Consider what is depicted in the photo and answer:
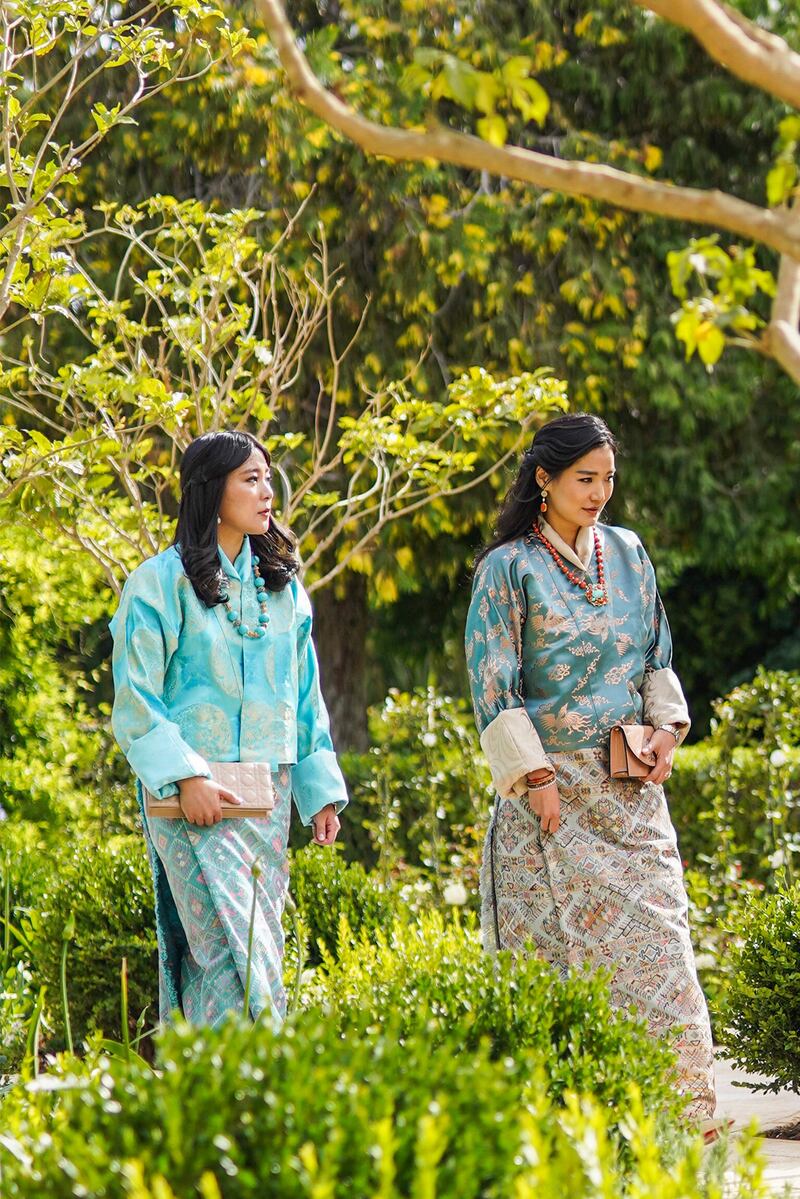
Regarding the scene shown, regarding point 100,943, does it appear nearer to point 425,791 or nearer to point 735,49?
point 425,791

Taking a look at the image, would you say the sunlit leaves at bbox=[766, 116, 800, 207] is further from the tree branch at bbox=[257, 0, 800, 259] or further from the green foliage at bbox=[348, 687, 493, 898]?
the green foliage at bbox=[348, 687, 493, 898]

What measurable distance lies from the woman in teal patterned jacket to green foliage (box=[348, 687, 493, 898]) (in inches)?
145

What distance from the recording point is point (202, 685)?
4402 mm

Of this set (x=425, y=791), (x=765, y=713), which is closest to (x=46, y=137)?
(x=425, y=791)

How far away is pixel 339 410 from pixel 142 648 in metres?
6.55

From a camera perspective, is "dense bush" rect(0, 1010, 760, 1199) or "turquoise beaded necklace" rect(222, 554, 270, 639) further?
"turquoise beaded necklace" rect(222, 554, 270, 639)

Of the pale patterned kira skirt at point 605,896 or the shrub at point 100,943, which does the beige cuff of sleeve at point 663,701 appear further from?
the shrub at point 100,943

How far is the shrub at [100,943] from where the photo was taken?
5.90 metres

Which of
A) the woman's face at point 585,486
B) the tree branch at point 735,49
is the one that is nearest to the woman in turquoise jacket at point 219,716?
the woman's face at point 585,486

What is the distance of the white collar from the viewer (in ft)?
15.8

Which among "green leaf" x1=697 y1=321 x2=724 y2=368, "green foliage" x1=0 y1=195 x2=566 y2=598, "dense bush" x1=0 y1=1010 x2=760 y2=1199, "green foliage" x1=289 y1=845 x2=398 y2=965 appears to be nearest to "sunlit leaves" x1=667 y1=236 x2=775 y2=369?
"green leaf" x1=697 y1=321 x2=724 y2=368

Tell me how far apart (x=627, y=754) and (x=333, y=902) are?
6.77 feet

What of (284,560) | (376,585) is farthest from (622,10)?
(284,560)

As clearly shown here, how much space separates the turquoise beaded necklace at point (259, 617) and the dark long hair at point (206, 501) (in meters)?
0.05
